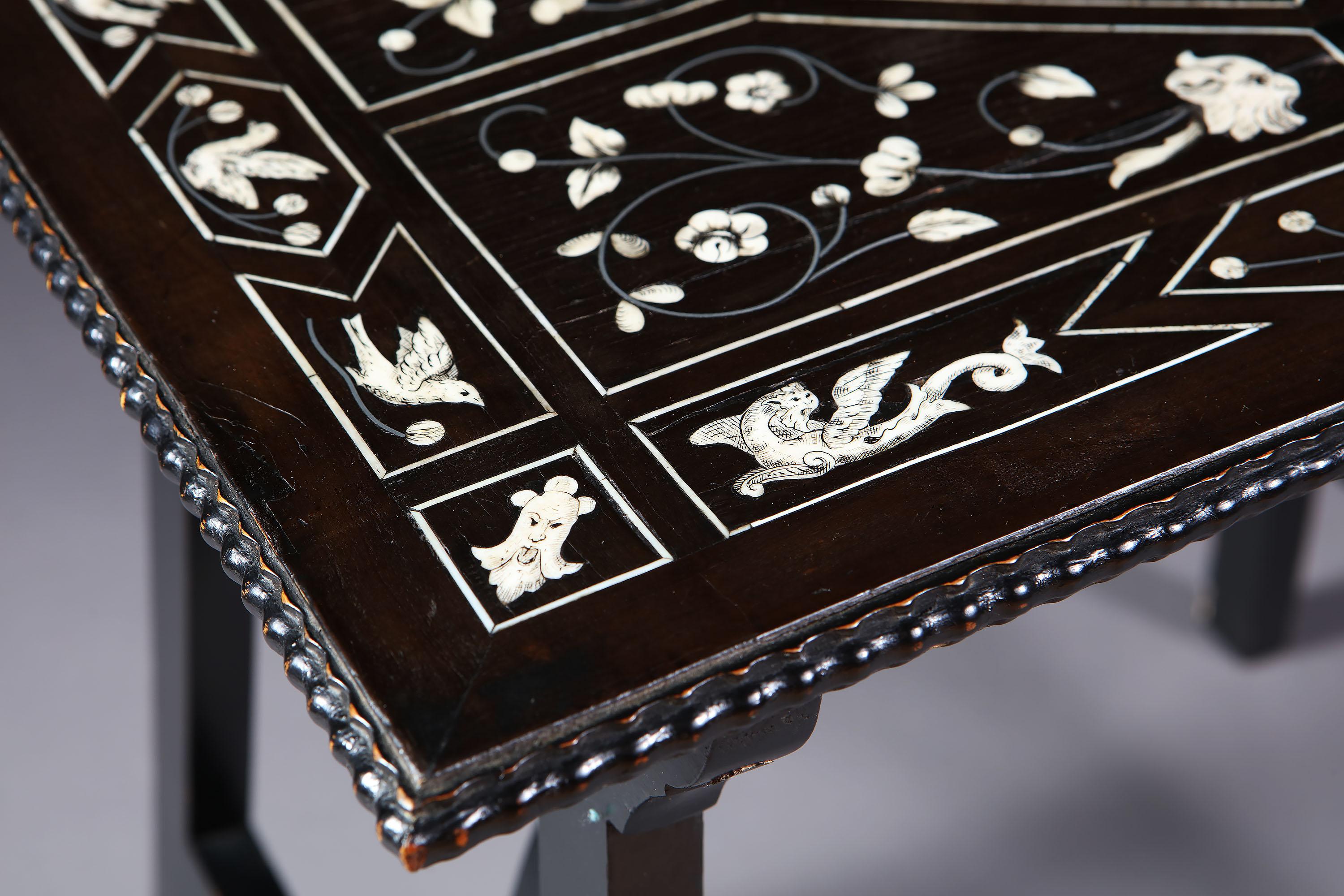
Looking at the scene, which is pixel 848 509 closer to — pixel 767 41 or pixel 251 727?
pixel 767 41

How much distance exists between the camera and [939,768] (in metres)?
1.55

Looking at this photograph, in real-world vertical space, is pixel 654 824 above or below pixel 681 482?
below

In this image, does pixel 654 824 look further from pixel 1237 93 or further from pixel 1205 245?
pixel 1237 93

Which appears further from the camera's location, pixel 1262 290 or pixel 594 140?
pixel 594 140

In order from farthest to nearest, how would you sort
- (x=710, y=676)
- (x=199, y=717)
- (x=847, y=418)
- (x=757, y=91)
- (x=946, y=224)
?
(x=199, y=717), (x=757, y=91), (x=946, y=224), (x=847, y=418), (x=710, y=676)

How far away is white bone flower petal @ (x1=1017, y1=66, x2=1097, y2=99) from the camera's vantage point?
3.05 ft

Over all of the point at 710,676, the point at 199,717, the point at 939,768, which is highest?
the point at 710,676

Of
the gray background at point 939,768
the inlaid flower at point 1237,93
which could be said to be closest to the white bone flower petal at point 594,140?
the inlaid flower at point 1237,93

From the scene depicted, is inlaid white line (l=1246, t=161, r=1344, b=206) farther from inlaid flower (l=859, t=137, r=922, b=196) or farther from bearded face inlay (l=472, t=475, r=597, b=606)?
bearded face inlay (l=472, t=475, r=597, b=606)

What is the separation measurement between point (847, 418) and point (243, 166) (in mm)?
388

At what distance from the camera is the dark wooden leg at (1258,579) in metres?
1.53

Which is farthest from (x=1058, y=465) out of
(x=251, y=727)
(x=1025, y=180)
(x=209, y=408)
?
(x=251, y=727)

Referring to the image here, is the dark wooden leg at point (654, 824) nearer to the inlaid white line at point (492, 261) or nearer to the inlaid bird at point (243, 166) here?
the inlaid white line at point (492, 261)

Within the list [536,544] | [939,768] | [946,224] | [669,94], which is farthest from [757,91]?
[939,768]
